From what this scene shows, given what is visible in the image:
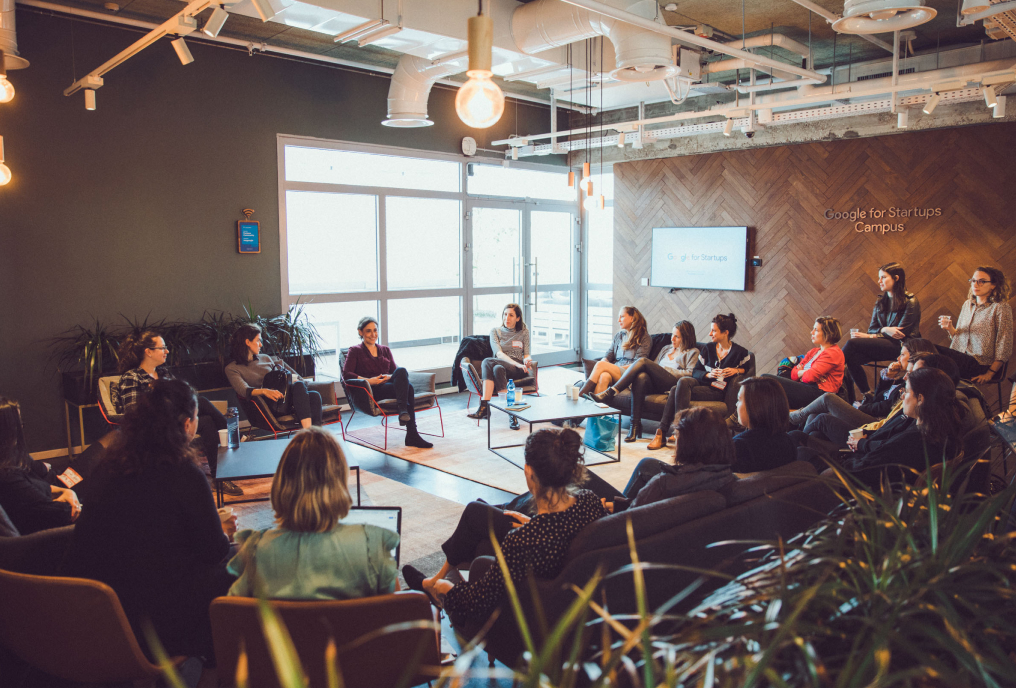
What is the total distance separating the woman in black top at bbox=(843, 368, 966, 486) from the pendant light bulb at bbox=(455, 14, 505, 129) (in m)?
2.29

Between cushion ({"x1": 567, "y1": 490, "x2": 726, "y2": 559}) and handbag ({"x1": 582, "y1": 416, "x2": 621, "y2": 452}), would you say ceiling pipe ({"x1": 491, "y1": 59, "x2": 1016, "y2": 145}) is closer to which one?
handbag ({"x1": 582, "y1": 416, "x2": 621, "y2": 452})

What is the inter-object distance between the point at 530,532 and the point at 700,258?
737 centimetres

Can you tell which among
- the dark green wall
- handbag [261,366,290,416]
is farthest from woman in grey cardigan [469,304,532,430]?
the dark green wall

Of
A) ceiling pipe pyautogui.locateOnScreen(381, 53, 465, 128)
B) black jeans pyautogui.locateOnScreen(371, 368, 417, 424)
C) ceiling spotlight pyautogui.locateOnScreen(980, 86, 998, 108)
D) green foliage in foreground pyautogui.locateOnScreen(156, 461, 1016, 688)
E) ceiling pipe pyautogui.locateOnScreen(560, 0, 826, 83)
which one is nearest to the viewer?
green foliage in foreground pyautogui.locateOnScreen(156, 461, 1016, 688)

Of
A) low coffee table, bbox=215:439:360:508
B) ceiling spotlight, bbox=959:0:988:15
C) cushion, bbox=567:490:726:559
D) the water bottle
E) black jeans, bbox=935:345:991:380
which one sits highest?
ceiling spotlight, bbox=959:0:988:15

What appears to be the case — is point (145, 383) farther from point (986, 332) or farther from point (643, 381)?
point (986, 332)

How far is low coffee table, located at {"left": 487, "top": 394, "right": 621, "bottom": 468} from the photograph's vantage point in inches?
223

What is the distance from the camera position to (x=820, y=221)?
26.9 ft

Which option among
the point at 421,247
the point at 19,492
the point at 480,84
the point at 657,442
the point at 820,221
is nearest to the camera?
the point at 480,84

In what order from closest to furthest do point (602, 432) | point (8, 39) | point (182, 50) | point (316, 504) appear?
point (316, 504) < point (8, 39) < point (182, 50) < point (602, 432)

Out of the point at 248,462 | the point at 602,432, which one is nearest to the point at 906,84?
the point at 602,432

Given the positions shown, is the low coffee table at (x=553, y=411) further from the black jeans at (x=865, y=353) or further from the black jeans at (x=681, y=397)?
the black jeans at (x=865, y=353)

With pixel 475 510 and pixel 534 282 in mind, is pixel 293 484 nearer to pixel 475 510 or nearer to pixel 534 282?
pixel 475 510

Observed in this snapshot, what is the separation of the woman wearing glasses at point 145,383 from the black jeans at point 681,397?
349cm
